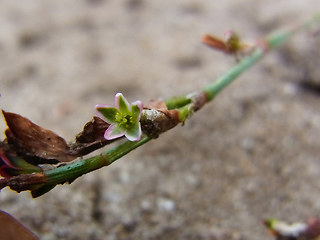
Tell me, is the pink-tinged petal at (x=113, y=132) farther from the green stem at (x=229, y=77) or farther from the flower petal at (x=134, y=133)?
the green stem at (x=229, y=77)

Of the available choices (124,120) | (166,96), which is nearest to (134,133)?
(124,120)

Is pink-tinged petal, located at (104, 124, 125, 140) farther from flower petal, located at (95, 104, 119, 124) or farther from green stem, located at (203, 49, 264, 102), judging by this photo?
green stem, located at (203, 49, 264, 102)

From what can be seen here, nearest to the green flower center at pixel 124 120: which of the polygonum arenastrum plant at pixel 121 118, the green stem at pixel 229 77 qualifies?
the polygonum arenastrum plant at pixel 121 118

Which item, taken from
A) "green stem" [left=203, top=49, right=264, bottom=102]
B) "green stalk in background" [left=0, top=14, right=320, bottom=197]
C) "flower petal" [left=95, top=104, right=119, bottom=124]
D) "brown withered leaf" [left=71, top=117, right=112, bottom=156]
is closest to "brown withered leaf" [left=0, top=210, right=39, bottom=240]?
"green stalk in background" [left=0, top=14, right=320, bottom=197]

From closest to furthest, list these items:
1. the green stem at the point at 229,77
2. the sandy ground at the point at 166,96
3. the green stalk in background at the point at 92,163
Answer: the green stalk in background at the point at 92,163 < the green stem at the point at 229,77 < the sandy ground at the point at 166,96

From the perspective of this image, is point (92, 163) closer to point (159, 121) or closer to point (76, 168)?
point (76, 168)

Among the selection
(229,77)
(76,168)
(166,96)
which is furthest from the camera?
(166,96)

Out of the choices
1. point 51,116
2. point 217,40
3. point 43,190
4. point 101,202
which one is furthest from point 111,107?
point 51,116

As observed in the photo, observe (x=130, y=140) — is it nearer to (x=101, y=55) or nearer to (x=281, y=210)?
(x=281, y=210)
